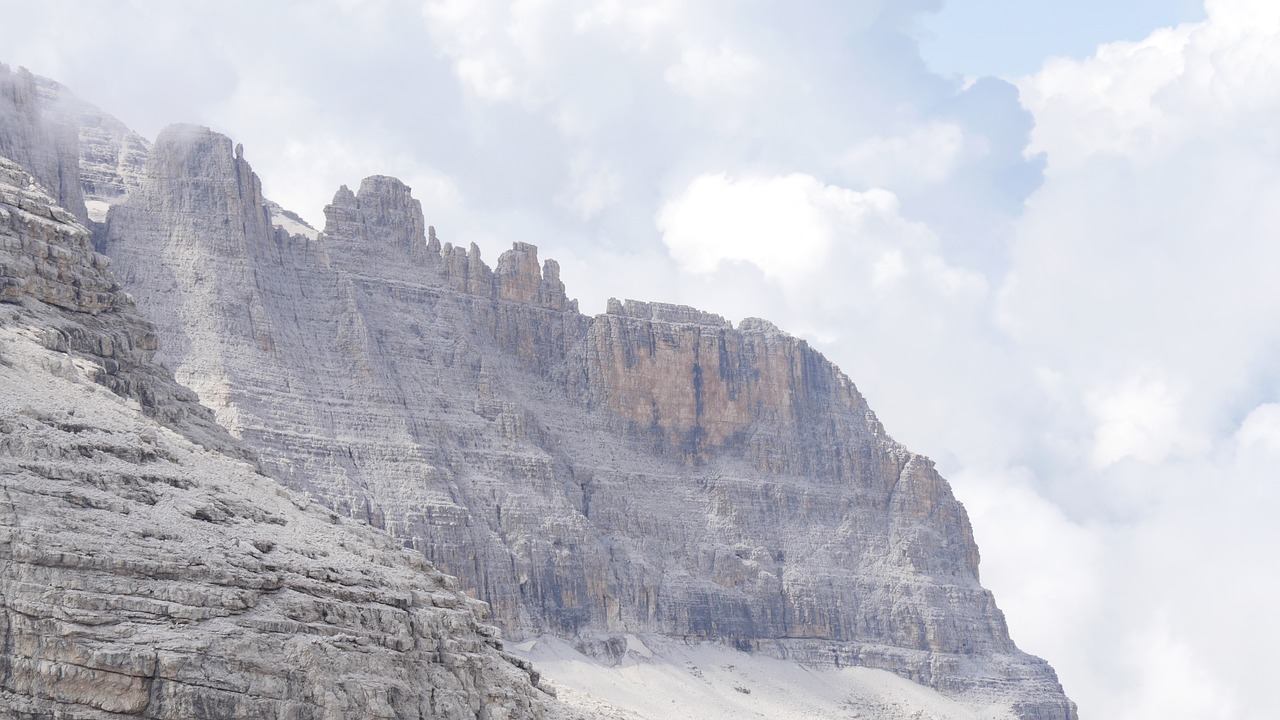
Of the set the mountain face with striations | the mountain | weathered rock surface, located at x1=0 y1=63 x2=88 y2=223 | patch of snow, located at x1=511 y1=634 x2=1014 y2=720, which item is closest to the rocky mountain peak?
the mountain face with striations

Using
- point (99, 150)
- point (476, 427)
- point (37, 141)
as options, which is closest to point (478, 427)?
point (476, 427)

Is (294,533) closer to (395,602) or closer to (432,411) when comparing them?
(395,602)

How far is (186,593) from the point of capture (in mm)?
69062

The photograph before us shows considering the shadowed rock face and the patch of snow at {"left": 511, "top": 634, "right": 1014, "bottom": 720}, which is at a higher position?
the shadowed rock face

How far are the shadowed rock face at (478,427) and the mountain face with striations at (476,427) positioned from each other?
0.19m

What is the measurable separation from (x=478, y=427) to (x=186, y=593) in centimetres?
11196

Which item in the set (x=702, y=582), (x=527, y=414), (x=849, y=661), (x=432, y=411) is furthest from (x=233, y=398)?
(x=849, y=661)

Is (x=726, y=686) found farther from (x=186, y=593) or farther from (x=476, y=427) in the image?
(x=186, y=593)

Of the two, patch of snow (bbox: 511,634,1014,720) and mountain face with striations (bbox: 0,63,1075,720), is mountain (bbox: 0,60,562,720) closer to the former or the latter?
patch of snow (bbox: 511,634,1014,720)

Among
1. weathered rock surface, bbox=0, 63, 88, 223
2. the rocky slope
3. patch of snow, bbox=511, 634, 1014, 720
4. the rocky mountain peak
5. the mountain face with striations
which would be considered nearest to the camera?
the rocky slope

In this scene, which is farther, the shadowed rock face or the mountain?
the shadowed rock face

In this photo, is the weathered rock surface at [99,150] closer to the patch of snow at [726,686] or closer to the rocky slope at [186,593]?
the patch of snow at [726,686]

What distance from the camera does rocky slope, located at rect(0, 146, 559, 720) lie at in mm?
66312

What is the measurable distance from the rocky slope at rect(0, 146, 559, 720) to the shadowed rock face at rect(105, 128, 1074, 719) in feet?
241
